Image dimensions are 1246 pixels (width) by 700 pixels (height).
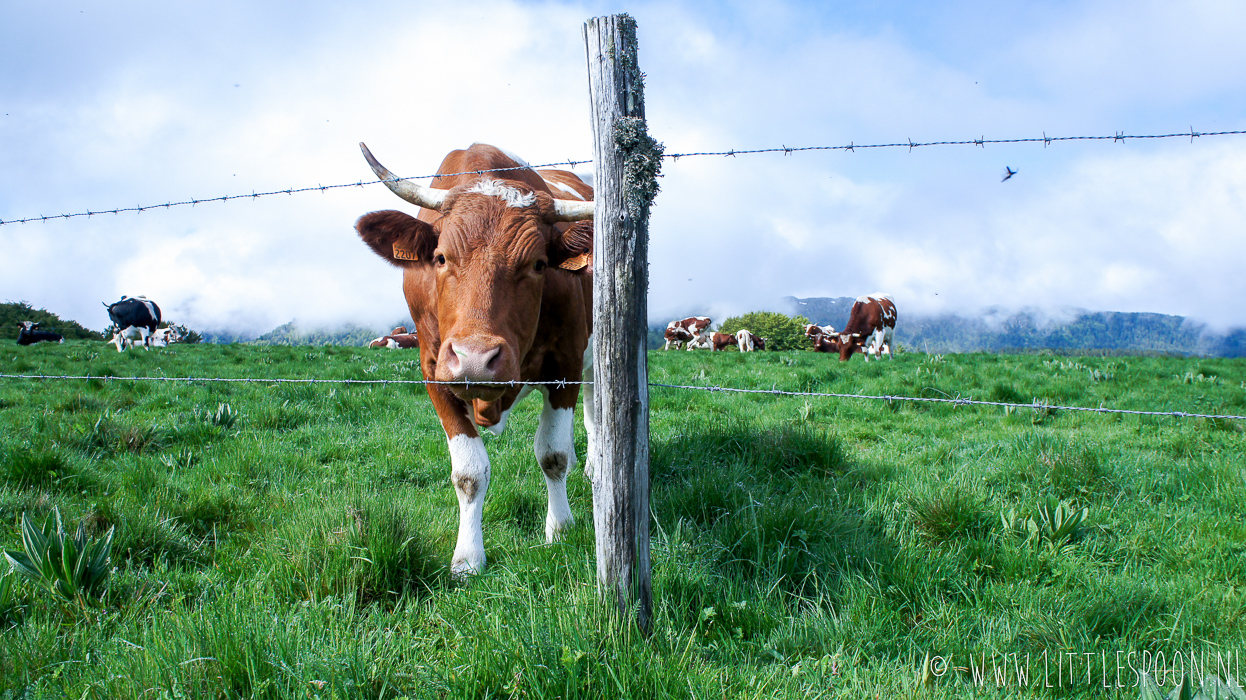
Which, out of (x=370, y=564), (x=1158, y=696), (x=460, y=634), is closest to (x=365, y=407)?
(x=370, y=564)

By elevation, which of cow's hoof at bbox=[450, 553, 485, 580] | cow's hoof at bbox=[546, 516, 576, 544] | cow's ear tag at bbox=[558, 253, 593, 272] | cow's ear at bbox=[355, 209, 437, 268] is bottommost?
cow's hoof at bbox=[450, 553, 485, 580]

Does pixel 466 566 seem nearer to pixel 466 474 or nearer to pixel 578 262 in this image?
pixel 466 474

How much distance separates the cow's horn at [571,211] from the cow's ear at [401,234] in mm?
657

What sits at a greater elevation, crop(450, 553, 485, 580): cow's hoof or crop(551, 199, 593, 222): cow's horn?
crop(551, 199, 593, 222): cow's horn

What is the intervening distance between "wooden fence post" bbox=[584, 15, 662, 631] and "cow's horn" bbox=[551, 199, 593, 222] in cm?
109

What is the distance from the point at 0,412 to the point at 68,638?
5785mm

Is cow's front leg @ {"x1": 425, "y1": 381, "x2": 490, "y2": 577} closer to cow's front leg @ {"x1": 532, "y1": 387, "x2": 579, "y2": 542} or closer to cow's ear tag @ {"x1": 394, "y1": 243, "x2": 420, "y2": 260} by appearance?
cow's front leg @ {"x1": 532, "y1": 387, "x2": 579, "y2": 542}

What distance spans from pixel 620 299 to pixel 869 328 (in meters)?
17.8

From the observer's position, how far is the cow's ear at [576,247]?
3072mm

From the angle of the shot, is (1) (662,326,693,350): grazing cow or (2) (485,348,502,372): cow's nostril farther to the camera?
(1) (662,326,693,350): grazing cow

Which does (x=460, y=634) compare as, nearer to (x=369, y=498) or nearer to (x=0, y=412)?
(x=369, y=498)

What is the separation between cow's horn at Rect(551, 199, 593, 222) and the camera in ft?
10.6

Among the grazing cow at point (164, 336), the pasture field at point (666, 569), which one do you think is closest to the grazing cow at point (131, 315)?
the grazing cow at point (164, 336)

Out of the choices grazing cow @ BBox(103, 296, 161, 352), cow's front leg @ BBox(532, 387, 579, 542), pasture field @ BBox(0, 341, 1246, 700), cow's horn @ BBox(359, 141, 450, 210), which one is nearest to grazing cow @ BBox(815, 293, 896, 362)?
pasture field @ BBox(0, 341, 1246, 700)
